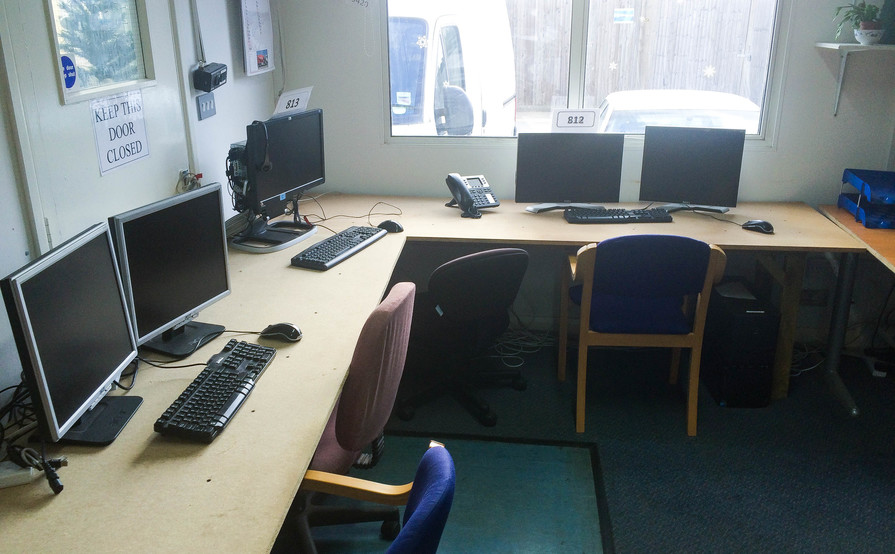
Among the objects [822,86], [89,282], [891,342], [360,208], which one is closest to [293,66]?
[360,208]

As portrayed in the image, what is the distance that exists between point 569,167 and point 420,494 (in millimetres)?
2342

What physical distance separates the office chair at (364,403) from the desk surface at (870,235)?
183 centimetres

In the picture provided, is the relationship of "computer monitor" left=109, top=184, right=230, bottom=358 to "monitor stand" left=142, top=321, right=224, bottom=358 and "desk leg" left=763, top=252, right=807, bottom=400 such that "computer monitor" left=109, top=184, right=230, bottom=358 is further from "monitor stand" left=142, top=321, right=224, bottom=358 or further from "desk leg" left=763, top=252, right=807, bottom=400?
"desk leg" left=763, top=252, right=807, bottom=400

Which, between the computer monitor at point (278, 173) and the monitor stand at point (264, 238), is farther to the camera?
the monitor stand at point (264, 238)

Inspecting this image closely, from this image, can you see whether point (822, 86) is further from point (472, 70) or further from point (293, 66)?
point (293, 66)

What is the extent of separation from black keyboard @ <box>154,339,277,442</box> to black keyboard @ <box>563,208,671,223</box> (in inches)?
68.2

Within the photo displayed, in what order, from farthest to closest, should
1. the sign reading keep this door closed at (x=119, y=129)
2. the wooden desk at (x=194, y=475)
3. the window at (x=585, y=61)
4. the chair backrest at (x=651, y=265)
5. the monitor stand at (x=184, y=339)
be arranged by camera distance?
the window at (x=585, y=61), the chair backrest at (x=651, y=265), the sign reading keep this door closed at (x=119, y=129), the monitor stand at (x=184, y=339), the wooden desk at (x=194, y=475)

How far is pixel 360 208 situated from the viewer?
11.4 feet

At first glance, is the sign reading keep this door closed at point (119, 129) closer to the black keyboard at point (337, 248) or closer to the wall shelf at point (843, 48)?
the black keyboard at point (337, 248)

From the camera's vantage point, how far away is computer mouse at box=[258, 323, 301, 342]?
201cm

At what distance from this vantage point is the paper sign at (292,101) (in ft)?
9.95

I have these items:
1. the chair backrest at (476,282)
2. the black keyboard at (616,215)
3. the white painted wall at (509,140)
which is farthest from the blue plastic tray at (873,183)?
the chair backrest at (476,282)

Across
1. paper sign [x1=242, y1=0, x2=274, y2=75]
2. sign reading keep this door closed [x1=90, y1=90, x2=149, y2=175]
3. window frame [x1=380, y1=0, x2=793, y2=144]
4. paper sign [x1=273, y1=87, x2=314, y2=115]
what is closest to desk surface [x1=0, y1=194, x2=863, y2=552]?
sign reading keep this door closed [x1=90, y1=90, x2=149, y2=175]

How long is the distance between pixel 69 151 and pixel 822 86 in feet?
10.4
